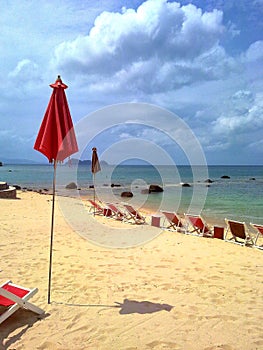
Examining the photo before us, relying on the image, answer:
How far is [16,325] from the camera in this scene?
352 centimetres

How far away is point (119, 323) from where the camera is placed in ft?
11.7

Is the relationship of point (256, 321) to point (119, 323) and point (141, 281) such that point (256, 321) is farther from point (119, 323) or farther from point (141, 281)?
point (141, 281)

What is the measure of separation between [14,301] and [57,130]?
191cm

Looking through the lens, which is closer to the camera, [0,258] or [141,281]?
[141,281]

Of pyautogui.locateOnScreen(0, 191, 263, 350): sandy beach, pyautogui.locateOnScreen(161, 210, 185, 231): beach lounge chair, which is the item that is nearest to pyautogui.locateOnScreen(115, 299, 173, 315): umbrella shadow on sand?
pyautogui.locateOnScreen(0, 191, 263, 350): sandy beach

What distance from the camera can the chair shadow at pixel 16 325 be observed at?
3209 mm

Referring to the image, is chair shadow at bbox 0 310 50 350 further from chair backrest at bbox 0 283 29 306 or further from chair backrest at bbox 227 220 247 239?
chair backrest at bbox 227 220 247 239

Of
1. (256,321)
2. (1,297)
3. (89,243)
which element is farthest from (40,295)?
(89,243)

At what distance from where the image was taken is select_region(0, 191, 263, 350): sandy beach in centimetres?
325

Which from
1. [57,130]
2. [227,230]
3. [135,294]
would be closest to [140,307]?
[135,294]

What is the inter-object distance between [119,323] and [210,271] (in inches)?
102

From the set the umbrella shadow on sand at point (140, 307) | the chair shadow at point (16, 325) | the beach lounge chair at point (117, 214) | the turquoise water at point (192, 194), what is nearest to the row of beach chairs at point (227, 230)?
the beach lounge chair at point (117, 214)

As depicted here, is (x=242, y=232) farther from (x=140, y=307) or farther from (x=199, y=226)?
(x=140, y=307)

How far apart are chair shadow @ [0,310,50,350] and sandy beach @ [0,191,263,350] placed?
0.01m
